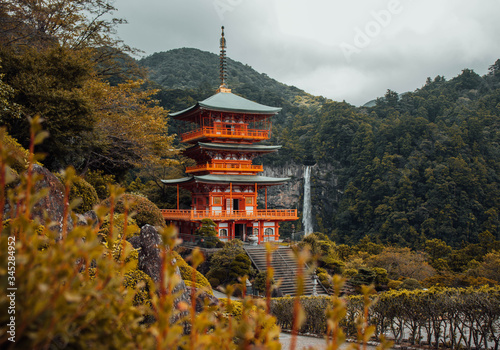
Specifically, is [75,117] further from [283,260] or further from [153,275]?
[283,260]

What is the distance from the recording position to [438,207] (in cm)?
4162

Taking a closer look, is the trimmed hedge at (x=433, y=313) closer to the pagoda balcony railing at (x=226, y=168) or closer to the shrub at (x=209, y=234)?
the shrub at (x=209, y=234)

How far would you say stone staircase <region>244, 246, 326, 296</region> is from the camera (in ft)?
53.2

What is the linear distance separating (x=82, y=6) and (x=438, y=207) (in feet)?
128

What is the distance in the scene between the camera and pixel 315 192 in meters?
54.8

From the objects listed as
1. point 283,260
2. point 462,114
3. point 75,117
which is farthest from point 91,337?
point 462,114

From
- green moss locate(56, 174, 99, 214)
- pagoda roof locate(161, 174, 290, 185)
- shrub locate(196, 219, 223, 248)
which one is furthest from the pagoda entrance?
green moss locate(56, 174, 99, 214)

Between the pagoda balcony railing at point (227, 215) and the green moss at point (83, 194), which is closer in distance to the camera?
the green moss at point (83, 194)

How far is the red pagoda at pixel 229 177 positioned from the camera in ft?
71.1

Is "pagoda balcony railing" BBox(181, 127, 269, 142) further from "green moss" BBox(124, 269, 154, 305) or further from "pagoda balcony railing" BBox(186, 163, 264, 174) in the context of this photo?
"green moss" BBox(124, 269, 154, 305)

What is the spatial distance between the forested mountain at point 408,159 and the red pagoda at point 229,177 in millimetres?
23077

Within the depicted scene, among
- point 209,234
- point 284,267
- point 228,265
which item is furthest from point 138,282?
point 209,234

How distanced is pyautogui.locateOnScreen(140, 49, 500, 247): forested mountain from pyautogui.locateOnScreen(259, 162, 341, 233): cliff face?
0.17 metres

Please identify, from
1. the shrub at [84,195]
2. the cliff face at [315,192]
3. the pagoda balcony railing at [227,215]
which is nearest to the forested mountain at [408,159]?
the cliff face at [315,192]
